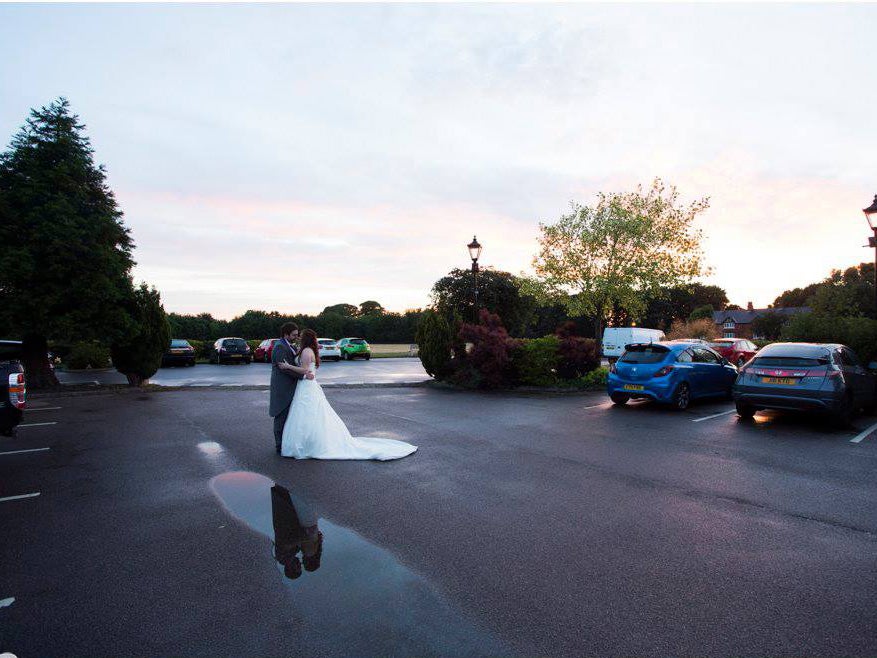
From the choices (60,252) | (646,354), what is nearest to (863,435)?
(646,354)

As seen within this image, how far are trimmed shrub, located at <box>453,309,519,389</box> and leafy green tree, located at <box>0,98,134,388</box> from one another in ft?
35.5

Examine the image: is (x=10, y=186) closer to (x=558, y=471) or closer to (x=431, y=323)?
(x=431, y=323)

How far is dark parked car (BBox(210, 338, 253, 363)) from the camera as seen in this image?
31984 millimetres

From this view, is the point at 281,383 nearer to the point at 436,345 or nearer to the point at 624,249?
the point at 436,345

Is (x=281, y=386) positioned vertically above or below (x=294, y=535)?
above

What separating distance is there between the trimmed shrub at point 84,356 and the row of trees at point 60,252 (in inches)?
556

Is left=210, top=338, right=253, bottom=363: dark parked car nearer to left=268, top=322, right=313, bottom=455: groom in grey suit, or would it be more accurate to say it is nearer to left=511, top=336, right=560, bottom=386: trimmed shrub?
left=511, top=336, right=560, bottom=386: trimmed shrub

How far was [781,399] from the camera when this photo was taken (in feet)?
30.9

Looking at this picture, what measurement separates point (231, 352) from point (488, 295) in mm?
31617

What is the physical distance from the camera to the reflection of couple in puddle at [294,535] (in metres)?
3.82

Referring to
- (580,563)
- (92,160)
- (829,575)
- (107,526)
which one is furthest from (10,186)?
(829,575)

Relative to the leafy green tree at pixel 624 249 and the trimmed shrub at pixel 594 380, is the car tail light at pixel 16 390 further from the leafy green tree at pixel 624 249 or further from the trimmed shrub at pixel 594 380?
the leafy green tree at pixel 624 249

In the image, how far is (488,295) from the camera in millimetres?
56531

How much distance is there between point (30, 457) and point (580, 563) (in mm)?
7974
